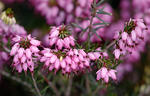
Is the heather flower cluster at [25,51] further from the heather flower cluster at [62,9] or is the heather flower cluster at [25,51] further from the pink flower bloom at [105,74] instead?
the heather flower cluster at [62,9]

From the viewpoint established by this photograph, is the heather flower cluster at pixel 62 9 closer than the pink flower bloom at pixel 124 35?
No

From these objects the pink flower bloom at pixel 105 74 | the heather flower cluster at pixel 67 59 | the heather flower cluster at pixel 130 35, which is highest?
the heather flower cluster at pixel 130 35

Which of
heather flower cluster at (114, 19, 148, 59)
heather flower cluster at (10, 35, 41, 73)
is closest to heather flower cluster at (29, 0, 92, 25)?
heather flower cluster at (114, 19, 148, 59)

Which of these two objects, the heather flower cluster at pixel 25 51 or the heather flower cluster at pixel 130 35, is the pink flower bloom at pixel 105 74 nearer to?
the heather flower cluster at pixel 130 35

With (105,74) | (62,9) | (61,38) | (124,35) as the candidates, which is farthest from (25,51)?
(62,9)

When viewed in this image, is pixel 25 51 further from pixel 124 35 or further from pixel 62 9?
pixel 62 9

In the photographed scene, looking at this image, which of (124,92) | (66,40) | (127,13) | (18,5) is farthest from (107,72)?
(18,5)

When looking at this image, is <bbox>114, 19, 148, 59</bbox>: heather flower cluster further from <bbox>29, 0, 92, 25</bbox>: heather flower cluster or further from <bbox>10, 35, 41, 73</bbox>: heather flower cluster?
<bbox>29, 0, 92, 25</bbox>: heather flower cluster

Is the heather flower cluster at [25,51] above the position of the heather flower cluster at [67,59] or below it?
above

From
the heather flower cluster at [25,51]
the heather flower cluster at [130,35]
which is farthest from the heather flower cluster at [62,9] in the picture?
the heather flower cluster at [25,51]

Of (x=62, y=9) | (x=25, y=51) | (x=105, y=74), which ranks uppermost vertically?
(x=62, y=9)

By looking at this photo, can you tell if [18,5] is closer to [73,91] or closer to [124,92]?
[73,91]
